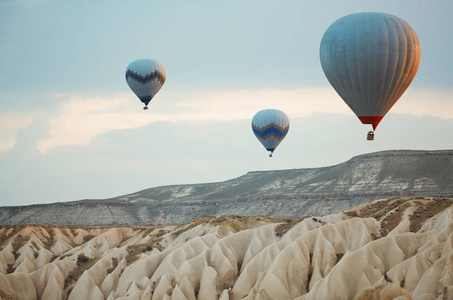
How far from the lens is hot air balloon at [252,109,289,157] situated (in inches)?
4887

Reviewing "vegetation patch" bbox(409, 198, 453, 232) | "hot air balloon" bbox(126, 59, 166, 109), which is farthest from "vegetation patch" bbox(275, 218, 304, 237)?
"hot air balloon" bbox(126, 59, 166, 109)

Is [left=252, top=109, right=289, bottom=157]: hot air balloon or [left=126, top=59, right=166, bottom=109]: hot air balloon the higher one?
[left=126, top=59, right=166, bottom=109]: hot air balloon

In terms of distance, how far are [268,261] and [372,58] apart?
23.9 m

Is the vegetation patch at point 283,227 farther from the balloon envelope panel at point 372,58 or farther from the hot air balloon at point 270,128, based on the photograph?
the hot air balloon at point 270,128

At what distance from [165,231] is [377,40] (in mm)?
48594

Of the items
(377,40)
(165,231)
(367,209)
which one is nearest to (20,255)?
(165,231)

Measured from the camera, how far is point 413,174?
19738 centimetres

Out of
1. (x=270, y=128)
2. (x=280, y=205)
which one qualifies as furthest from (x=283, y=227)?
(x=280, y=205)

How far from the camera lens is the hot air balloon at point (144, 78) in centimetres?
12281

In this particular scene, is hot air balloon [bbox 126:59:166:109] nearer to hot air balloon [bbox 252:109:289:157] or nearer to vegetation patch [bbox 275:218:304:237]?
hot air balloon [bbox 252:109:289:157]

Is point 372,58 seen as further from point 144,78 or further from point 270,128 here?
point 144,78

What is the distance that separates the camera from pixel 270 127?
406ft

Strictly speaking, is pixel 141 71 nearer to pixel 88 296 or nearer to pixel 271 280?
pixel 88 296

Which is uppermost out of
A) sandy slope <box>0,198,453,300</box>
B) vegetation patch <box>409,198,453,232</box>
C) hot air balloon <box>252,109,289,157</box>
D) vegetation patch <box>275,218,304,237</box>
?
hot air balloon <box>252,109,289,157</box>
